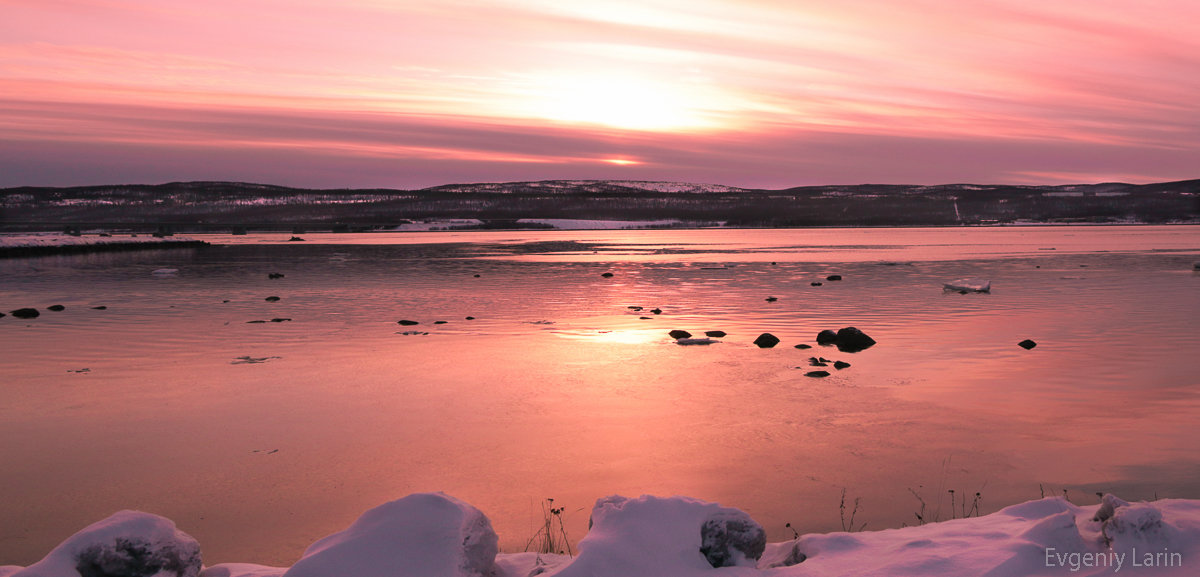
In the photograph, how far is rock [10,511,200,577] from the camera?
19.5ft

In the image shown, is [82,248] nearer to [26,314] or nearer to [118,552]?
[26,314]

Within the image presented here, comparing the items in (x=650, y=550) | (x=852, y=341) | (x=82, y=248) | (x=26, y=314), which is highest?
(x=650, y=550)

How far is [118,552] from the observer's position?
19.8 ft

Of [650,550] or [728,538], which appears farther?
[728,538]

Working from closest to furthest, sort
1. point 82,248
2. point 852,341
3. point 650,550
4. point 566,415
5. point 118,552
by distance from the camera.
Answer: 1. point 118,552
2. point 650,550
3. point 566,415
4. point 852,341
5. point 82,248

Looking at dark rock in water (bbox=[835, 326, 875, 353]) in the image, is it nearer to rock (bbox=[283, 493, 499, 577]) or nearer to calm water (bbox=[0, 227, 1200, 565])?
calm water (bbox=[0, 227, 1200, 565])

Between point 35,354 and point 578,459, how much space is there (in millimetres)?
13871

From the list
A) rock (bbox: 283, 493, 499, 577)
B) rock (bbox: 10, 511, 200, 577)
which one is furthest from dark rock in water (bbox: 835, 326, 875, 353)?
rock (bbox: 10, 511, 200, 577)

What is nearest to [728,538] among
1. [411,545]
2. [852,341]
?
[411,545]

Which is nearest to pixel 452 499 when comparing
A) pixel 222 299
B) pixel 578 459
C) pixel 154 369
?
pixel 578 459

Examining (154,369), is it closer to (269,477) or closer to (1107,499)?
(269,477)

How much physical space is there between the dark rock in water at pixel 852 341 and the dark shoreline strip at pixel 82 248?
65669 millimetres

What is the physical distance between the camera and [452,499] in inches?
256

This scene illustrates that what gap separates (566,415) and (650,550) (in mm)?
6446
